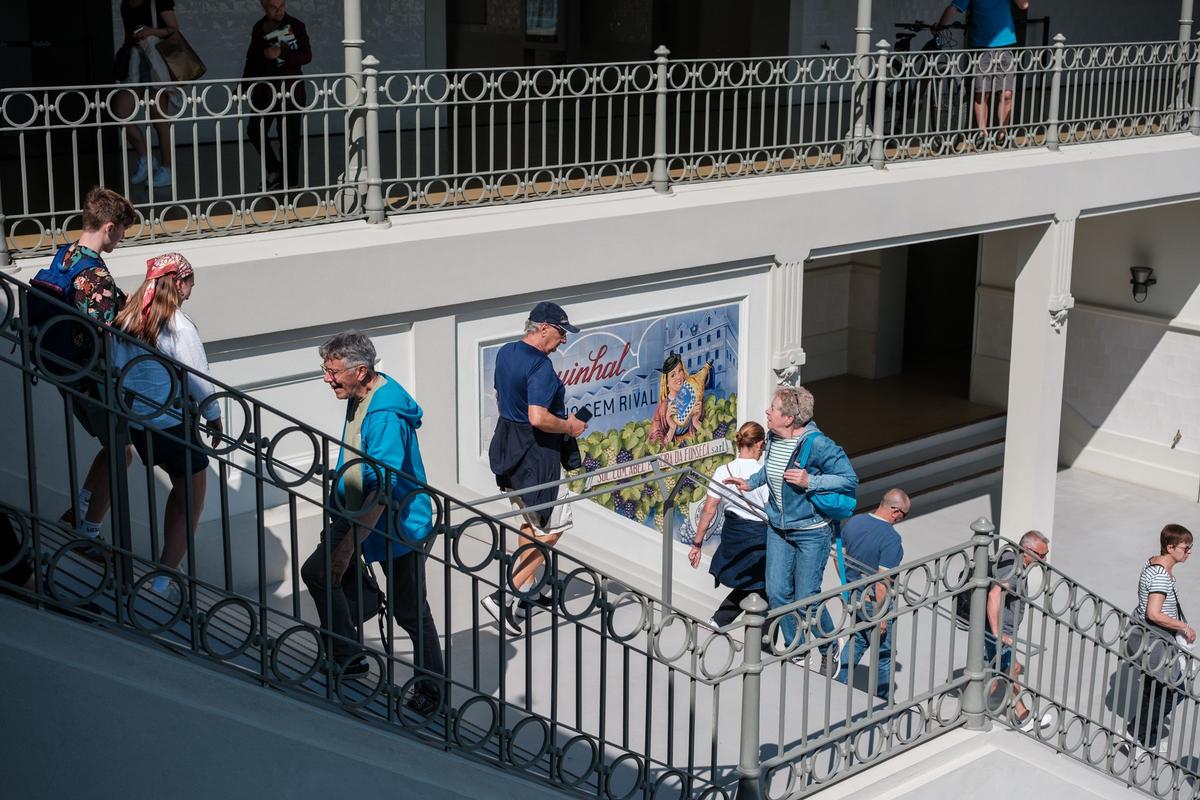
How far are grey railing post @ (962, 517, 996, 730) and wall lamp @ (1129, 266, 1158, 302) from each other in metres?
10.2

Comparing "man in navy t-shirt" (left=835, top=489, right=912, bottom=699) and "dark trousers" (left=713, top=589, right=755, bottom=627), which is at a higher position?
"man in navy t-shirt" (left=835, top=489, right=912, bottom=699)

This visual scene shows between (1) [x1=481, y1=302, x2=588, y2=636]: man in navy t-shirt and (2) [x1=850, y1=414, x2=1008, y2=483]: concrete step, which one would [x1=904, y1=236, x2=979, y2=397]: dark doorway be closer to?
(2) [x1=850, y1=414, x2=1008, y2=483]: concrete step

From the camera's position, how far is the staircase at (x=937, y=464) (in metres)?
14.4

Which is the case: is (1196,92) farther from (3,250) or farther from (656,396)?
(3,250)

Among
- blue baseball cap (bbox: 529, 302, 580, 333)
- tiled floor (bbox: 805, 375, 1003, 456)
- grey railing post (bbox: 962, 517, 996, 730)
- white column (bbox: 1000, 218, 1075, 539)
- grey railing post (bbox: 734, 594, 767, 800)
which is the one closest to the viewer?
grey railing post (bbox: 734, 594, 767, 800)

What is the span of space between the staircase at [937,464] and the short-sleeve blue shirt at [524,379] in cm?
719

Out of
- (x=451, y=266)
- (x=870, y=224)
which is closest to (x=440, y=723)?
(x=451, y=266)

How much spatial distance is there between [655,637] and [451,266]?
3.89m

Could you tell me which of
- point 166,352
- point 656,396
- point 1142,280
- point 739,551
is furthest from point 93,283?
point 1142,280

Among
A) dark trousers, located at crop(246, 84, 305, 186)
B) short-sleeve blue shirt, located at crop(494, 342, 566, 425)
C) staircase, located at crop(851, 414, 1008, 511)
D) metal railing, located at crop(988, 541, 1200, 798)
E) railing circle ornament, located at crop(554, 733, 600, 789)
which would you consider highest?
dark trousers, located at crop(246, 84, 305, 186)

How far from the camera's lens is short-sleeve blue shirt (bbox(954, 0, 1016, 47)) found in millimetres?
11852

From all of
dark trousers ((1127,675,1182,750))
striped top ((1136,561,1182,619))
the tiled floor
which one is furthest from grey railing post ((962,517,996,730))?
the tiled floor

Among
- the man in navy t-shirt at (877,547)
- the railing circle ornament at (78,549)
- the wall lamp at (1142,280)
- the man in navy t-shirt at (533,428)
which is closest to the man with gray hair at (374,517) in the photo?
the railing circle ornament at (78,549)

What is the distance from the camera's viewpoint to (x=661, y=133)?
31.2 ft
